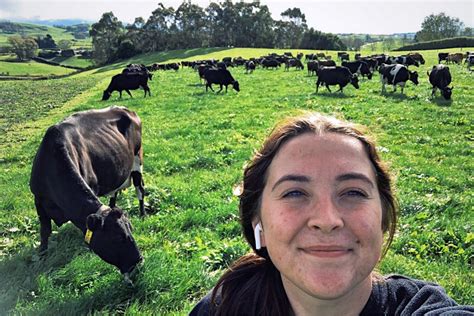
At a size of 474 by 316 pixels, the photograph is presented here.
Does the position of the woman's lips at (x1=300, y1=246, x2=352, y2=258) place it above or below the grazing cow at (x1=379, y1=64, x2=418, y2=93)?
above

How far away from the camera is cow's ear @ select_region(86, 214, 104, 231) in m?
4.73

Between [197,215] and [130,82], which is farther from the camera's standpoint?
[130,82]

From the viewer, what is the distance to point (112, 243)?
4785 mm

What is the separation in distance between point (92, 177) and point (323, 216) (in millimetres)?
5061

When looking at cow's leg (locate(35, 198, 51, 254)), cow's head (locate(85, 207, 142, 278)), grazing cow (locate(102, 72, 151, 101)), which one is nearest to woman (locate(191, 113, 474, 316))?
cow's head (locate(85, 207, 142, 278))

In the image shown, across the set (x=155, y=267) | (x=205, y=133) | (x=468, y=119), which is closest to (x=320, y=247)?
(x=155, y=267)

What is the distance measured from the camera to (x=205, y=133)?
1319 centimetres

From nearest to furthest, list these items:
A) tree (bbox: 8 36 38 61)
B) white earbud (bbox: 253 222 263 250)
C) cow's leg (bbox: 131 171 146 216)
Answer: white earbud (bbox: 253 222 263 250) < cow's leg (bbox: 131 171 146 216) < tree (bbox: 8 36 38 61)

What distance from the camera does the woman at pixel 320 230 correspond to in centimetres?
187

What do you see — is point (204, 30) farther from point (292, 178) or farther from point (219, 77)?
point (292, 178)

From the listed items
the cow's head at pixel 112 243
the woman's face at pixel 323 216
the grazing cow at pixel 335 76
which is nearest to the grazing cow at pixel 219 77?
the grazing cow at pixel 335 76

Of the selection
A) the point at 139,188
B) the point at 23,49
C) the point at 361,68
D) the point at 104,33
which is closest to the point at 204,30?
the point at 104,33

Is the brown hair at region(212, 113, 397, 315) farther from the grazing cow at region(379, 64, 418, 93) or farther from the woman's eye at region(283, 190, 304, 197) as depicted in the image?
the grazing cow at region(379, 64, 418, 93)

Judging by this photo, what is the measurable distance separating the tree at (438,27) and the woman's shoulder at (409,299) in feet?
327
